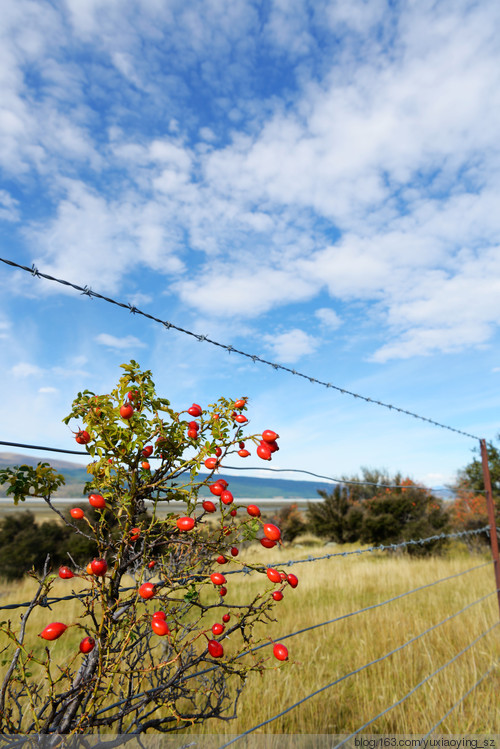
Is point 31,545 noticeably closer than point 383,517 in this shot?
Yes

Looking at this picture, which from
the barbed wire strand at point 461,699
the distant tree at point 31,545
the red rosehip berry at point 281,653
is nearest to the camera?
the red rosehip berry at point 281,653

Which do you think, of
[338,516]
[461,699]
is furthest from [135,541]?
[338,516]

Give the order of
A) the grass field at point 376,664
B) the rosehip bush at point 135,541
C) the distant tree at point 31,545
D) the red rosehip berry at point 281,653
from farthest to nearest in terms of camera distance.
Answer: the distant tree at point 31,545 < the grass field at point 376,664 < the red rosehip berry at point 281,653 < the rosehip bush at point 135,541

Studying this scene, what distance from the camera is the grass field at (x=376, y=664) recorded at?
3297 millimetres

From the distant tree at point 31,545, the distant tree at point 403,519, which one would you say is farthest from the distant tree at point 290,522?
the distant tree at point 31,545

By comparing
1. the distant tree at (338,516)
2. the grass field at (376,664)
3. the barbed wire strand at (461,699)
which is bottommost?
the grass field at (376,664)

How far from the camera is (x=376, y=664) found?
442 cm

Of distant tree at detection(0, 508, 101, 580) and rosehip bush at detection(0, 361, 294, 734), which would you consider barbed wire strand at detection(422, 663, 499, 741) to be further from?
distant tree at detection(0, 508, 101, 580)

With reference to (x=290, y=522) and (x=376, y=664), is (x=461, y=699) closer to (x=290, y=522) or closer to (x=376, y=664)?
(x=376, y=664)

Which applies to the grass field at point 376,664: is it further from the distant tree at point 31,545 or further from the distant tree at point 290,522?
the distant tree at point 290,522

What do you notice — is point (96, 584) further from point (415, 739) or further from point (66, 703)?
point (415, 739)

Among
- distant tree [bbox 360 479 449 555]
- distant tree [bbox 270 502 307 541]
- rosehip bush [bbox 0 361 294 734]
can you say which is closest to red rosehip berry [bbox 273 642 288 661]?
rosehip bush [bbox 0 361 294 734]

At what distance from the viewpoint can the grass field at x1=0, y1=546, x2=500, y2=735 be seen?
3.30 m

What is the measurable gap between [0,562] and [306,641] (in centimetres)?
925
